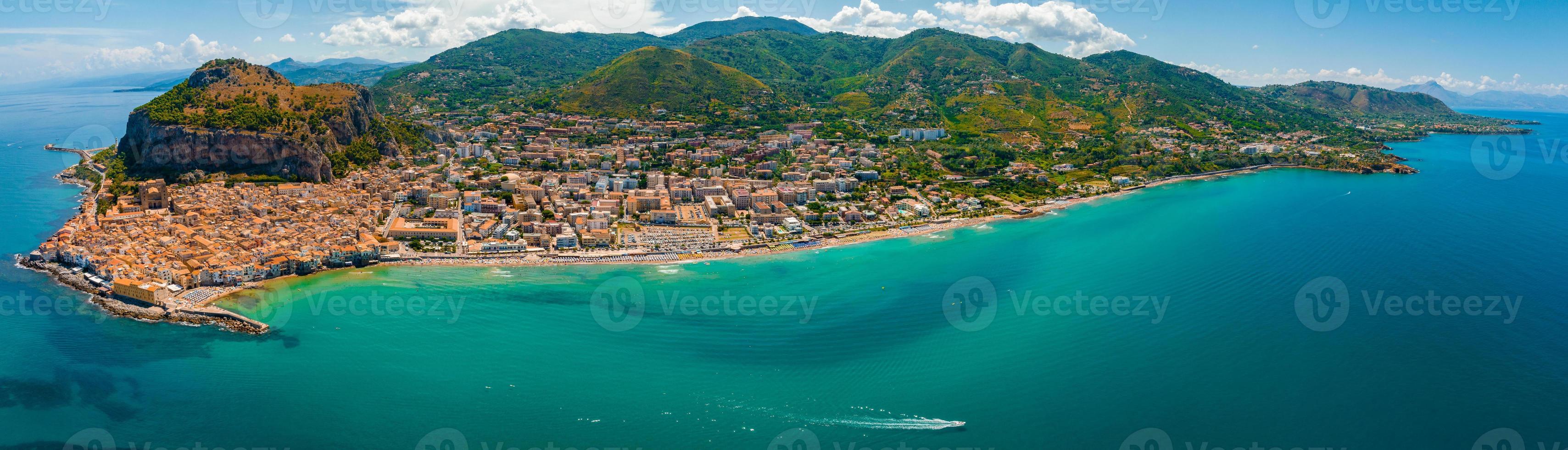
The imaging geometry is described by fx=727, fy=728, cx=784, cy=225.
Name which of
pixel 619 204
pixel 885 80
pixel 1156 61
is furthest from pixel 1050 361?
pixel 1156 61

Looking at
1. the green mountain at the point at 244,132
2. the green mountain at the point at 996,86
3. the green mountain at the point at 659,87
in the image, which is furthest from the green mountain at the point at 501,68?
the green mountain at the point at 244,132
